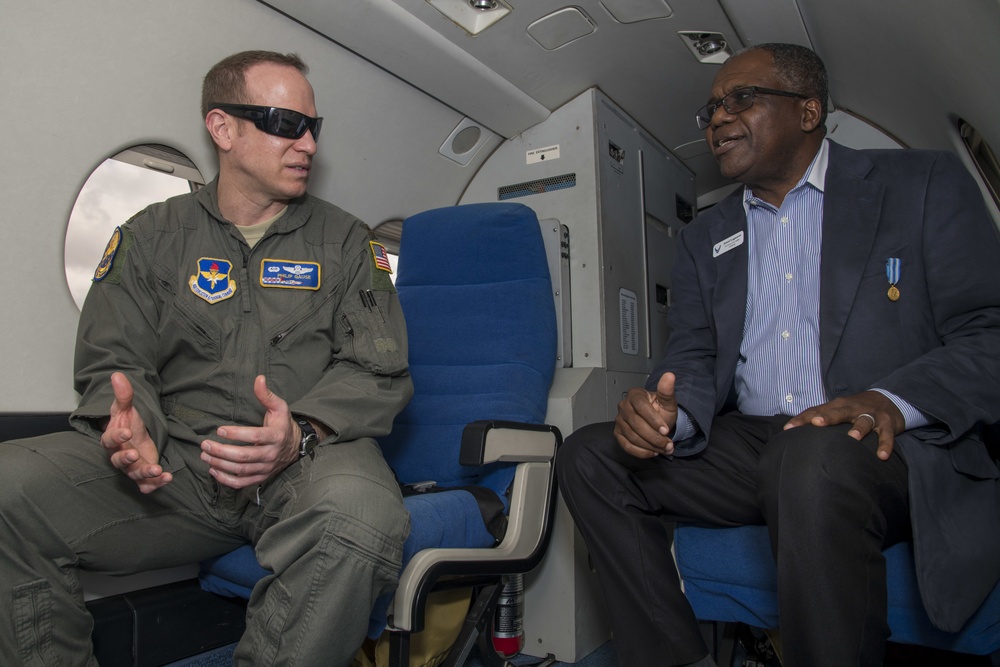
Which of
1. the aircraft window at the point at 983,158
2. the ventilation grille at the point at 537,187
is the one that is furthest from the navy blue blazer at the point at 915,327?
the ventilation grille at the point at 537,187

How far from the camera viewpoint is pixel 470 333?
2621 mm

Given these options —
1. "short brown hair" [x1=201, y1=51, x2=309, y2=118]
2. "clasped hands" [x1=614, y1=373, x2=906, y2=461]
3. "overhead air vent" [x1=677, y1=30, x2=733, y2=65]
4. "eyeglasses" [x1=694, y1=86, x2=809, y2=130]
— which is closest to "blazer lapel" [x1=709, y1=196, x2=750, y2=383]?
"eyeglasses" [x1=694, y1=86, x2=809, y2=130]

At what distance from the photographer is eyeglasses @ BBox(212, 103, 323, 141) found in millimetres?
2254

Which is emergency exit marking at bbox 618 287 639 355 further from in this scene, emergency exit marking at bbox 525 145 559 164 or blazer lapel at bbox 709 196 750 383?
blazer lapel at bbox 709 196 750 383

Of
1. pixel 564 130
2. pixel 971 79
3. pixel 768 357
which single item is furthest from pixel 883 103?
pixel 768 357

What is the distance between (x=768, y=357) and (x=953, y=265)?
55 cm

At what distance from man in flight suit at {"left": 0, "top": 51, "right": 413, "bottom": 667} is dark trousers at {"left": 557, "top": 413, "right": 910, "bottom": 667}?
2.07 ft

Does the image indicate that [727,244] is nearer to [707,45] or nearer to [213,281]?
[707,45]

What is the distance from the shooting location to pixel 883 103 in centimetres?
310

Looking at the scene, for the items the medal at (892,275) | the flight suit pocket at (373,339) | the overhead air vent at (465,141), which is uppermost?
the overhead air vent at (465,141)

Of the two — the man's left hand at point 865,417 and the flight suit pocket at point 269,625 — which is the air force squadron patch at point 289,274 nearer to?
the flight suit pocket at point 269,625

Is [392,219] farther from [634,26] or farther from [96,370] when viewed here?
[96,370]

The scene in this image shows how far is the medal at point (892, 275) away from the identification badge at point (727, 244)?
0.48 m

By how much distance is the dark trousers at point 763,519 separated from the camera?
1.45m
